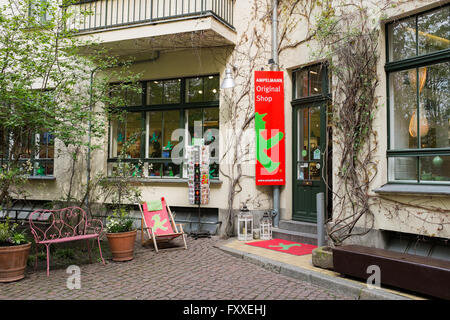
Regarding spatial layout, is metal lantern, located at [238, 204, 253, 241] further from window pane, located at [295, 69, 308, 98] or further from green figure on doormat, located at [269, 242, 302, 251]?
A: window pane, located at [295, 69, 308, 98]

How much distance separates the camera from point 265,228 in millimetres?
7430

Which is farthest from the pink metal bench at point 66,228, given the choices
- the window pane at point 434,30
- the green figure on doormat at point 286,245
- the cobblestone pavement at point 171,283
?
the window pane at point 434,30

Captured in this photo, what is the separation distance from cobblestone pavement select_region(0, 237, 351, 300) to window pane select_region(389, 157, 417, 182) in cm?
225

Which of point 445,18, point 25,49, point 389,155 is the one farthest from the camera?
point 25,49

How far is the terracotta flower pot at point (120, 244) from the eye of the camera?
Result: 5824mm

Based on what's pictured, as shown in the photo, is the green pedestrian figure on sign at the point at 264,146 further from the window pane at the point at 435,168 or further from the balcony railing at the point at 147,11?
the window pane at the point at 435,168

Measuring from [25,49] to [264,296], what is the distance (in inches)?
224

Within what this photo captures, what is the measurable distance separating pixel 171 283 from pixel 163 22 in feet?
18.0

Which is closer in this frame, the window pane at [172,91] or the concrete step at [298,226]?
the concrete step at [298,226]

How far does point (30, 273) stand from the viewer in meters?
5.16

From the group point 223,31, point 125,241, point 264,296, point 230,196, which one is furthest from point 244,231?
point 223,31

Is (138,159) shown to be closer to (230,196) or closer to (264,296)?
(230,196)

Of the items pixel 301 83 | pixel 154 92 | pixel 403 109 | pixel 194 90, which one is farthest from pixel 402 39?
pixel 154 92

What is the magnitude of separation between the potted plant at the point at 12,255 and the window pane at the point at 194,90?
5140 mm
